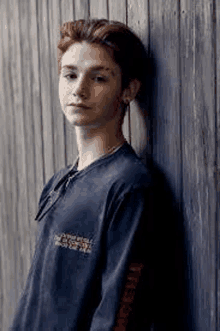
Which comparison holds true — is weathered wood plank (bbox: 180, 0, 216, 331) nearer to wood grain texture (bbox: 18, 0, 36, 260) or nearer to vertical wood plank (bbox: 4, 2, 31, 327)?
wood grain texture (bbox: 18, 0, 36, 260)

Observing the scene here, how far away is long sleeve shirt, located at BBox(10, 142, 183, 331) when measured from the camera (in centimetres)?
107

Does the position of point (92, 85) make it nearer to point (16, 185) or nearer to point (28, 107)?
point (28, 107)

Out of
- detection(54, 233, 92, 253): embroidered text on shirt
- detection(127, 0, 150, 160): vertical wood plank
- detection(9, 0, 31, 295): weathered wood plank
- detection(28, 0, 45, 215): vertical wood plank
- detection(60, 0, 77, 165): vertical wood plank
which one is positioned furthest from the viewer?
detection(9, 0, 31, 295): weathered wood plank

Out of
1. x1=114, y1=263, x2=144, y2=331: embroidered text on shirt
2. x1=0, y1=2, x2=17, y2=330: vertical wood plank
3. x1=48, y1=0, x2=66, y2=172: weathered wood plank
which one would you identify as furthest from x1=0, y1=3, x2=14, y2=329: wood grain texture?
x1=114, y1=263, x2=144, y2=331: embroidered text on shirt

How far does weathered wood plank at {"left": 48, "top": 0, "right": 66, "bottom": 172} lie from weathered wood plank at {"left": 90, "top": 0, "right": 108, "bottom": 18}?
25 cm

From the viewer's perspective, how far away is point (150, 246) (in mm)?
1119

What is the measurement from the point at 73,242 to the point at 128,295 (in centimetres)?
23

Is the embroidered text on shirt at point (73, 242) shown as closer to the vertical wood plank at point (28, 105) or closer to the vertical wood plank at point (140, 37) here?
the vertical wood plank at point (140, 37)

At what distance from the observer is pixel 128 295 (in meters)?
1.07

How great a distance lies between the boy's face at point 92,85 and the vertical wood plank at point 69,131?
41cm

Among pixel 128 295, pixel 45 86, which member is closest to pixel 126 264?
pixel 128 295

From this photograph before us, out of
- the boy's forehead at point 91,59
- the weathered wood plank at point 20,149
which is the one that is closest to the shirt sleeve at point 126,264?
the boy's forehead at point 91,59

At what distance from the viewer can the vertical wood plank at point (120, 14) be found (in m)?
1.33

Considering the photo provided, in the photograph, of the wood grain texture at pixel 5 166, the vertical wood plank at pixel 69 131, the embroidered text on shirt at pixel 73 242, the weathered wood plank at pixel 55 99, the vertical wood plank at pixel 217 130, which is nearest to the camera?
the vertical wood plank at pixel 217 130
